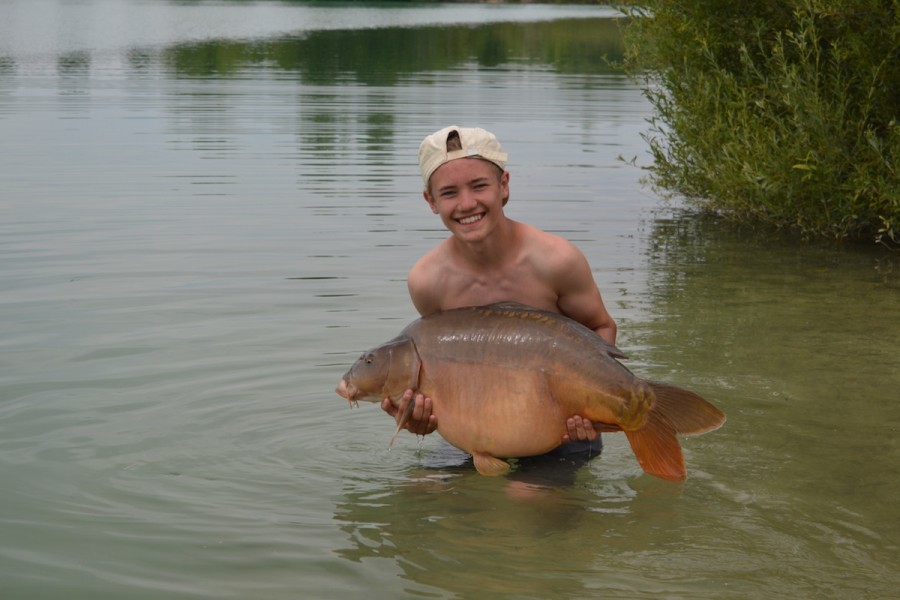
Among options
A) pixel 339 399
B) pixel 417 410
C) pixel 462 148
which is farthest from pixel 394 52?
pixel 417 410

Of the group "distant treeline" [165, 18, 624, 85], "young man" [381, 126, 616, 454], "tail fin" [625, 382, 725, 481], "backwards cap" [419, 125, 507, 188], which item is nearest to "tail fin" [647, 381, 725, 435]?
"tail fin" [625, 382, 725, 481]

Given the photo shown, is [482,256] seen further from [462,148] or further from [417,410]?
[417,410]

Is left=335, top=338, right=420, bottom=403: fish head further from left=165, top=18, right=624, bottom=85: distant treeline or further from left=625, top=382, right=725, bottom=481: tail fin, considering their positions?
left=165, top=18, right=624, bottom=85: distant treeline

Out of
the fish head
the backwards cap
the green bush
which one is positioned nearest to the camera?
the fish head

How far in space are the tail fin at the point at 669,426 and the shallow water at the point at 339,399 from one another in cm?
35

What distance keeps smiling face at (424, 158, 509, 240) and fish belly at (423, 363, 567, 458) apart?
1.96ft

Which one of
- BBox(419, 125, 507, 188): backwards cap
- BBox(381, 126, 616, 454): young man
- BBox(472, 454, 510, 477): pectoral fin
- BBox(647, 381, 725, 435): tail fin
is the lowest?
BBox(472, 454, 510, 477): pectoral fin

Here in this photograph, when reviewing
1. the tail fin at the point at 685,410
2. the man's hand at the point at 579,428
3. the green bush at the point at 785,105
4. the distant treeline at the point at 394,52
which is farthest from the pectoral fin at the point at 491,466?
the distant treeline at the point at 394,52

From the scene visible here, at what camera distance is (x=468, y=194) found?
4902mm

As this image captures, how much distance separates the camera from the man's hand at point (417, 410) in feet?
15.4

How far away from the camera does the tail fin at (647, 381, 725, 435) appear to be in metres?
4.41

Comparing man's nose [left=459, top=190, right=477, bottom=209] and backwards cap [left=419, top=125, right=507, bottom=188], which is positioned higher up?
backwards cap [left=419, top=125, right=507, bottom=188]

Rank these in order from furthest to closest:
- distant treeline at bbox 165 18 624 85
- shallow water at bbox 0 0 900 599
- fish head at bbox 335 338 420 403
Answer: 1. distant treeline at bbox 165 18 624 85
2. fish head at bbox 335 338 420 403
3. shallow water at bbox 0 0 900 599

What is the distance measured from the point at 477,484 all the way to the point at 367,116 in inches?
607
